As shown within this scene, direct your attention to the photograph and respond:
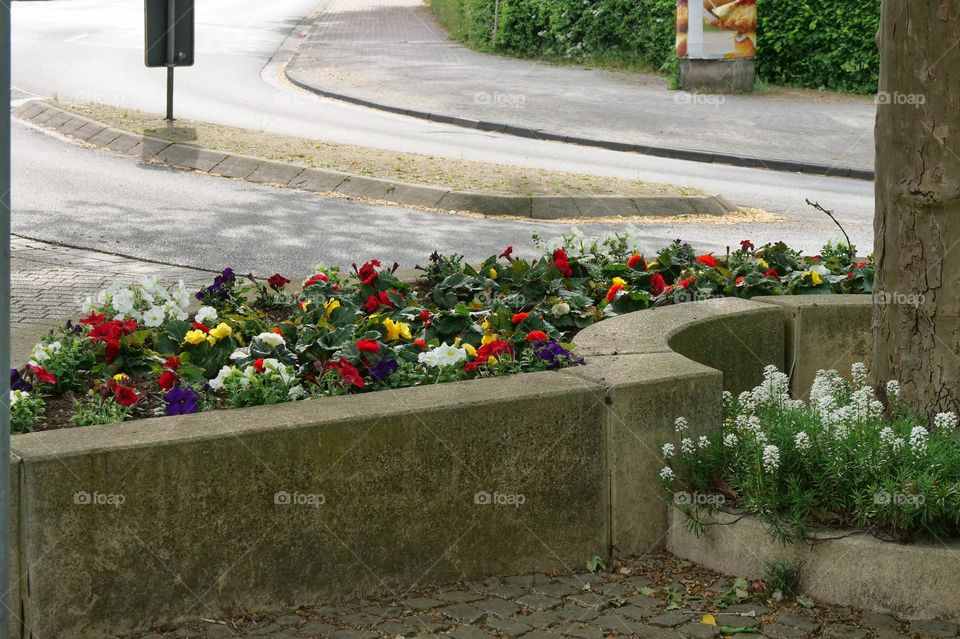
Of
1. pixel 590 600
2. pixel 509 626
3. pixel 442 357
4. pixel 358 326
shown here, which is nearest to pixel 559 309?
pixel 358 326

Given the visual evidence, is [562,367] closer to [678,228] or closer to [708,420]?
[708,420]

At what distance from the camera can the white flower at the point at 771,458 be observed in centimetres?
446

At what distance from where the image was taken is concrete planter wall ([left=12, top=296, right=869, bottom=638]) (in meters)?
3.93

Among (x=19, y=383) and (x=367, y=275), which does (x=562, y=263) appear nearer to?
(x=367, y=275)

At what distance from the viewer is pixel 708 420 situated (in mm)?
4945

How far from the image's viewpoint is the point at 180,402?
4.48 meters

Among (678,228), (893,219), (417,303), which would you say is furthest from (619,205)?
(893,219)

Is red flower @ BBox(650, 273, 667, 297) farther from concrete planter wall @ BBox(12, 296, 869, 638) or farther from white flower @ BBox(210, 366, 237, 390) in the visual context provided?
white flower @ BBox(210, 366, 237, 390)

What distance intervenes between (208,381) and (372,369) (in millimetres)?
623

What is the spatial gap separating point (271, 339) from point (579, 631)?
1750mm

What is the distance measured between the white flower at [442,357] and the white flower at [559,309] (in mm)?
947

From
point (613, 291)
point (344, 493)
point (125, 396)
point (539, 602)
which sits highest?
point (613, 291)

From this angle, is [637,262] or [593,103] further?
[593,103]

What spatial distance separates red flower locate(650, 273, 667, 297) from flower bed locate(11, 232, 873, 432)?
0.04ft
